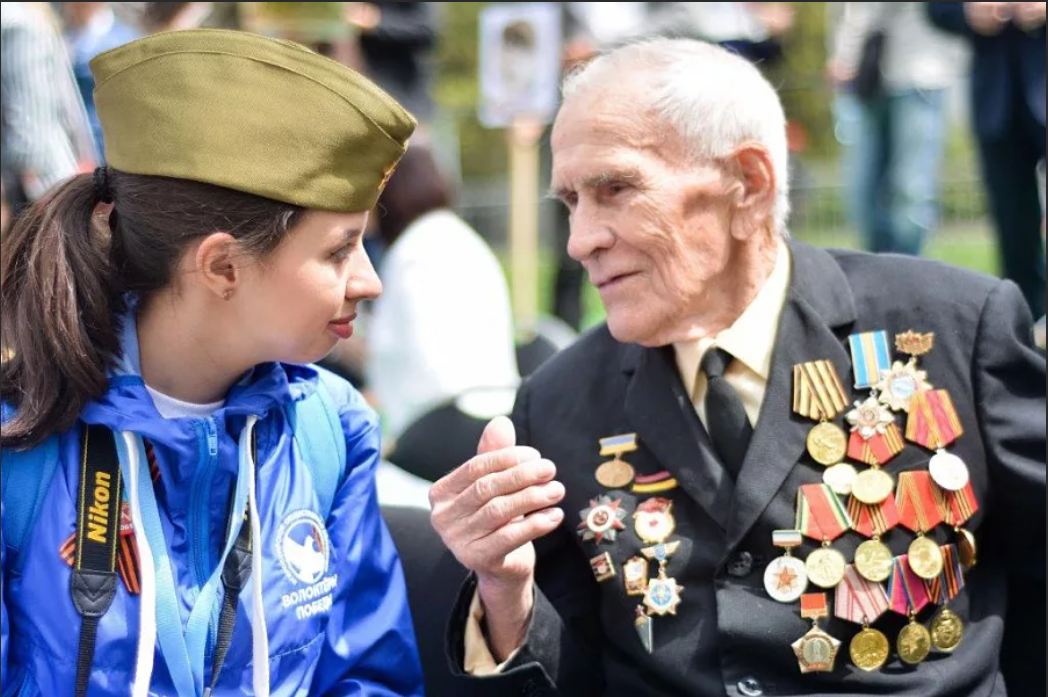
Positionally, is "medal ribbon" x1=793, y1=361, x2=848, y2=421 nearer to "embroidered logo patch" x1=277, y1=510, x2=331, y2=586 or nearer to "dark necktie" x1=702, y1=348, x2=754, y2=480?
"dark necktie" x1=702, y1=348, x2=754, y2=480

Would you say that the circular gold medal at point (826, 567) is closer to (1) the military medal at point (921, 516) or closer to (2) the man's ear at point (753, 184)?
(1) the military medal at point (921, 516)

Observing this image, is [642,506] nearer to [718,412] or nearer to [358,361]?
[718,412]

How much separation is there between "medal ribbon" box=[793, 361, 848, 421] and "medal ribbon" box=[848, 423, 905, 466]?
80 mm

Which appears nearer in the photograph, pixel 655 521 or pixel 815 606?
pixel 815 606

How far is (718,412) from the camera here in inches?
106

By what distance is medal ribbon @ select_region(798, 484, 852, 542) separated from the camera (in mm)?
2570

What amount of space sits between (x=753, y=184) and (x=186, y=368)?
48.6 inches

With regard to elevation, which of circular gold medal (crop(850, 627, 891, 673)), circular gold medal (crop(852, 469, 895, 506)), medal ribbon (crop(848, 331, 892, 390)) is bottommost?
circular gold medal (crop(850, 627, 891, 673))

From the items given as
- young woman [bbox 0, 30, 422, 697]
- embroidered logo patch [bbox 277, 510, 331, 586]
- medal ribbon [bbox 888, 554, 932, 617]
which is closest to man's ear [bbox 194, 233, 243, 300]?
young woman [bbox 0, 30, 422, 697]

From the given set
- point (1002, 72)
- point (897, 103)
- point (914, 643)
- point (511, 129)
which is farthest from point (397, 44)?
point (914, 643)

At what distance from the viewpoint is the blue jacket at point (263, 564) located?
7.39ft

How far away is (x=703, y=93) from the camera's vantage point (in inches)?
107

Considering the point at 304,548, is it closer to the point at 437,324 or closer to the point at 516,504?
the point at 516,504

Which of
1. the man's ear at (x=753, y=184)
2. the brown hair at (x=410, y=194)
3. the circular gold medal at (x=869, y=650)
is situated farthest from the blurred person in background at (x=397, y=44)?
the circular gold medal at (x=869, y=650)
